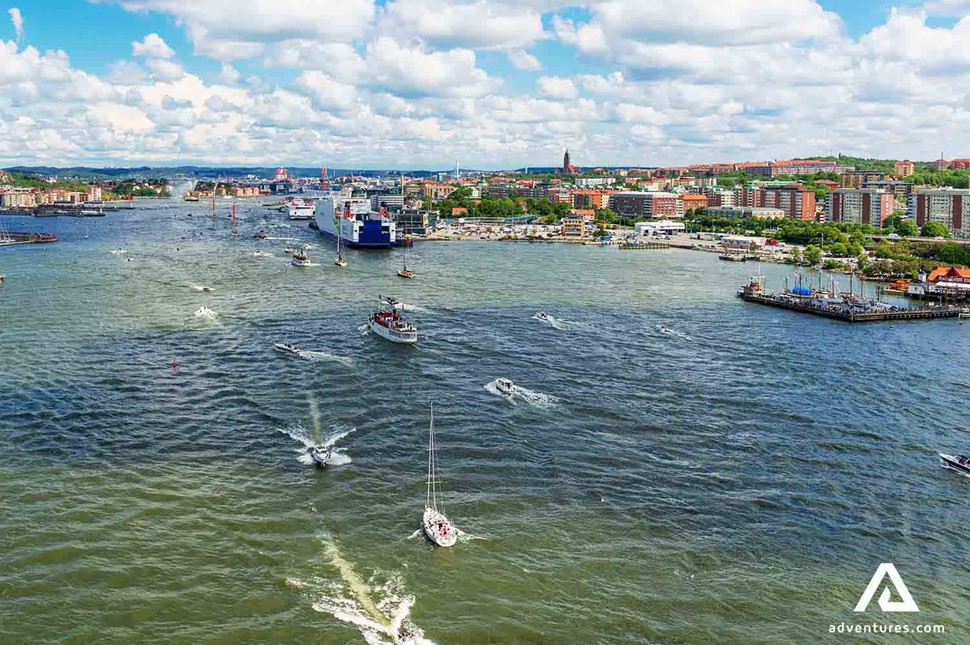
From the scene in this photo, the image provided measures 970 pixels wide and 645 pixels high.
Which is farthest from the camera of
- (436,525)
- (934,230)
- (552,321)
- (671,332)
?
(934,230)

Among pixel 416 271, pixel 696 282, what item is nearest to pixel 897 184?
pixel 696 282

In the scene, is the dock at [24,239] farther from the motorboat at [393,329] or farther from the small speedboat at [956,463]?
the small speedboat at [956,463]

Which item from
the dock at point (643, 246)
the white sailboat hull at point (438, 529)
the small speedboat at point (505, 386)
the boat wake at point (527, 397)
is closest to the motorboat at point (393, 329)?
the boat wake at point (527, 397)

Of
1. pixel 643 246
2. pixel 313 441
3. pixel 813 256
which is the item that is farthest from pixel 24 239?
pixel 813 256

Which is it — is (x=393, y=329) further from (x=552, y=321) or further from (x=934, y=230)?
(x=934, y=230)

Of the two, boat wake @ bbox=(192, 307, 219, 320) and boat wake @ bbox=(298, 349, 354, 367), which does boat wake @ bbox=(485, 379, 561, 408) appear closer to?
boat wake @ bbox=(298, 349, 354, 367)

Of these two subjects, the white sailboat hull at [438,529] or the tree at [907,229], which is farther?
the tree at [907,229]
